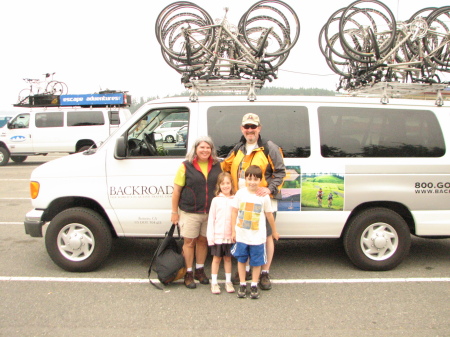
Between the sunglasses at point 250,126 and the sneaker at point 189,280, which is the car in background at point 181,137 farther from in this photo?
the sneaker at point 189,280

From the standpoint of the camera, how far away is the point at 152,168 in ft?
14.9

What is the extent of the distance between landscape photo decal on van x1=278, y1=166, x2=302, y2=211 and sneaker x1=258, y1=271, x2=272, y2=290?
28.2 inches

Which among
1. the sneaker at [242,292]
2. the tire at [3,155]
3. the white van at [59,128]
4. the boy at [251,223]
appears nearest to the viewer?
the boy at [251,223]

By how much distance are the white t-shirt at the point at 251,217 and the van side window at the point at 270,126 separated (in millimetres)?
714

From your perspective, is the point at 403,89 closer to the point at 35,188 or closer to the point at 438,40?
the point at 438,40

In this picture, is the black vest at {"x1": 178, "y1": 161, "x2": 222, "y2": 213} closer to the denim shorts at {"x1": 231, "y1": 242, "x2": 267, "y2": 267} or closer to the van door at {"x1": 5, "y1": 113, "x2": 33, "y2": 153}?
the denim shorts at {"x1": 231, "y1": 242, "x2": 267, "y2": 267}

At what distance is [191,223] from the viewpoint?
169 inches

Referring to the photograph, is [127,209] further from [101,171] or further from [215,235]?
[215,235]

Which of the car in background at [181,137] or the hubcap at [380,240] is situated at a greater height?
the car in background at [181,137]

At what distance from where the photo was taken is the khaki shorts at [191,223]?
429 centimetres

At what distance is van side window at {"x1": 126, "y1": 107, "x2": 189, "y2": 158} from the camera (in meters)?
4.64

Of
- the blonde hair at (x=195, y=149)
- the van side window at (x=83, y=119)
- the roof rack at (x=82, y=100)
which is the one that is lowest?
the blonde hair at (x=195, y=149)

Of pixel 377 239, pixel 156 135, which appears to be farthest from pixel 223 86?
pixel 377 239

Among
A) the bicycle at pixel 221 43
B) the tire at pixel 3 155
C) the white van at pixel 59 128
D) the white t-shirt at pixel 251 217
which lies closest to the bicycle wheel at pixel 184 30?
the bicycle at pixel 221 43
